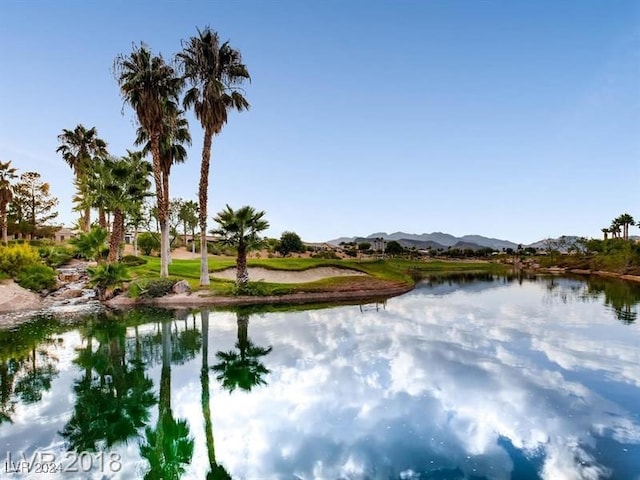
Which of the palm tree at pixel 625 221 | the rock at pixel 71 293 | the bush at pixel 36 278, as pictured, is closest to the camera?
the bush at pixel 36 278

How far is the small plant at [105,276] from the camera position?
27516 mm

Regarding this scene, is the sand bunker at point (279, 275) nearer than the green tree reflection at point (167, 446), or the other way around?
the green tree reflection at point (167, 446)

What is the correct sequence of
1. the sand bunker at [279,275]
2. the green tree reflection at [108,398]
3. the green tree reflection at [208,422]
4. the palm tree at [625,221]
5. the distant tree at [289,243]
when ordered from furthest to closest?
the palm tree at [625,221] < the distant tree at [289,243] < the sand bunker at [279,275] < the green tree reflection at [108,398] < the green tree reflection at [208,422]

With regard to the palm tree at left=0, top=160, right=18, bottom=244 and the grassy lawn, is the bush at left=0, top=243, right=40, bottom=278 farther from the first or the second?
the palm tree at left=0, top=160, right=18, bottom=244

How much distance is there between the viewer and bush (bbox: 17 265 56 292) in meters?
28.8

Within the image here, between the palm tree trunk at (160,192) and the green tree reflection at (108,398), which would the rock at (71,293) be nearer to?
Answer: the palm tree trunk at (160,192)

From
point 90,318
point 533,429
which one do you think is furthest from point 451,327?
point 90,318

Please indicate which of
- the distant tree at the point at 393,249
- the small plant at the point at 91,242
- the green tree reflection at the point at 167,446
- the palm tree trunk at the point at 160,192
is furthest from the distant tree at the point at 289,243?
the green tree reflection at the point at 167,446

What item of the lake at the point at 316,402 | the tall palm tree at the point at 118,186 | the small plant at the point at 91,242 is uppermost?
the tall palm tree at the point at 118,186

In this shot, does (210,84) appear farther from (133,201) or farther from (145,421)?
(145,421)

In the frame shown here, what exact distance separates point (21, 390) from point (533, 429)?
14328mm

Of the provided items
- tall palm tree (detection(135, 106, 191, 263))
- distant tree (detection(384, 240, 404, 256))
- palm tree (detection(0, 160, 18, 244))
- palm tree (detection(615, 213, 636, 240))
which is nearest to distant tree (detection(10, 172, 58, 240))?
palm tree (detection(0, 160, 18, 244))

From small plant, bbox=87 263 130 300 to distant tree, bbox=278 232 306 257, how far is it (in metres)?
54.4

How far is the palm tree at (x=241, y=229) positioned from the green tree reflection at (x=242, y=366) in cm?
1225
